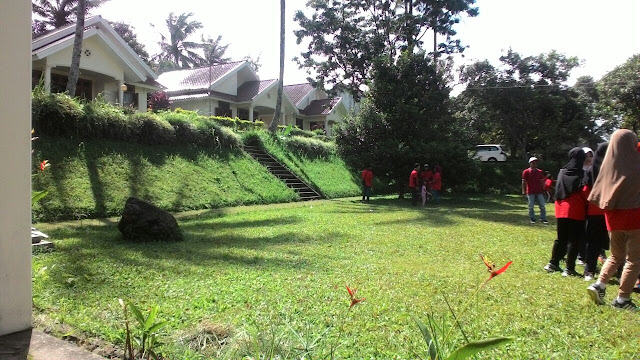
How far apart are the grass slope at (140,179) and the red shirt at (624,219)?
1033 centimetres

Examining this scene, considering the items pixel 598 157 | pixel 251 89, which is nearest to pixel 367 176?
pixel 598 157

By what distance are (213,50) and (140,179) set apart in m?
44.7

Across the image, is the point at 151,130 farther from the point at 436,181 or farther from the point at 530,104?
the point at 530,104

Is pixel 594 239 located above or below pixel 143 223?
above

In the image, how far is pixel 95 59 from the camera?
19766 millimetres

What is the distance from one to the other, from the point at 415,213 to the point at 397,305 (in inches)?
354

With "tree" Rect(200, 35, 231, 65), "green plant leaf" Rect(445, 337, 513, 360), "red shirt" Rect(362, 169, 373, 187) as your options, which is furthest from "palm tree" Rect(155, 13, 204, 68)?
"green plant leaf" Rect(445, 337, 513, 360)

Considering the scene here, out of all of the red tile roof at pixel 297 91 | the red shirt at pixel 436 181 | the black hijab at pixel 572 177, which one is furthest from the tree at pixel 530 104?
the black hijab at pixel 572 177

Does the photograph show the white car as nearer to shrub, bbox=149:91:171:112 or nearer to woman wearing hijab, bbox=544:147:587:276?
shrub, bbox=149:91:171:112

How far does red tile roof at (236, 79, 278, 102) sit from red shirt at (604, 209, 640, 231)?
2789 centimetres

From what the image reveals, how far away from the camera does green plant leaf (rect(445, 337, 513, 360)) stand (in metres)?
1.54

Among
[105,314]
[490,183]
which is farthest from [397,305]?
[490,183]

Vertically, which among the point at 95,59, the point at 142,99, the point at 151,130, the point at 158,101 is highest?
the point at 95,59

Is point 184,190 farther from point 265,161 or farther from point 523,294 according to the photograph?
point 523,294
